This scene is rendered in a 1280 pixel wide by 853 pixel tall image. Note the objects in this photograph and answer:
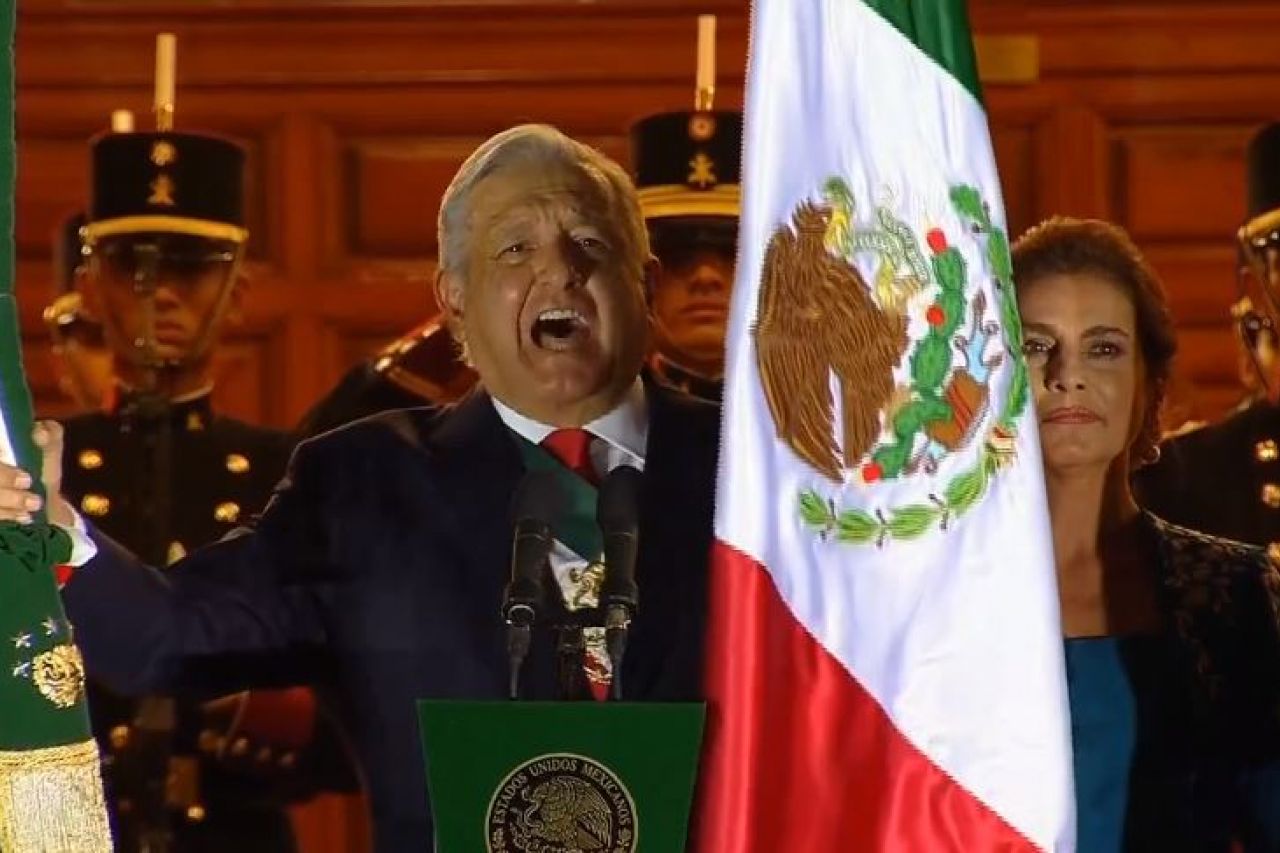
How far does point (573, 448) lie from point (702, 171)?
4.17ft

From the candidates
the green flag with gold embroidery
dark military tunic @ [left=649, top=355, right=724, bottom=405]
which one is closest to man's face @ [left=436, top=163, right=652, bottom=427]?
the green flag with gold embroidery

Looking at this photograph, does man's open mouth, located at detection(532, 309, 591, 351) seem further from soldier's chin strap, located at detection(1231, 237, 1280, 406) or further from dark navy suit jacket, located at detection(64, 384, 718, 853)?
soldier's chin strap, located at detection(1231, 237, 1280, 406)

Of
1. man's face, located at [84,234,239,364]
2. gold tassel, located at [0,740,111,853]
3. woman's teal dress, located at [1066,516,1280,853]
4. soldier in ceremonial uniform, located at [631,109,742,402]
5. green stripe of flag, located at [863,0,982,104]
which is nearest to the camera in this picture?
gold tassel, located at [0,740,111,853]

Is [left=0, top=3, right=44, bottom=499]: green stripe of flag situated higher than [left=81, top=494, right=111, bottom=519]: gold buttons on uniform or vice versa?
[left=0, top=3, right=44, bottom=499]: green stripe of flag

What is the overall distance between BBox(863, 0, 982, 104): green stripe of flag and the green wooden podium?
582 mm

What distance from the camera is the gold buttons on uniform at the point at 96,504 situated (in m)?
3.96

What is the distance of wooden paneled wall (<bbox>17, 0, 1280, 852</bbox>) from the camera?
4.77 m

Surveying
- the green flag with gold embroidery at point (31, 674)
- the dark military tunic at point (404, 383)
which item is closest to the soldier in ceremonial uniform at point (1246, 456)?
the dark military tunic at point (404, 383)

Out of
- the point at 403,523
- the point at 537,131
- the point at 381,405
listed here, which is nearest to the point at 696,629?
the point at 403,523

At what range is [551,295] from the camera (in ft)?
9.18

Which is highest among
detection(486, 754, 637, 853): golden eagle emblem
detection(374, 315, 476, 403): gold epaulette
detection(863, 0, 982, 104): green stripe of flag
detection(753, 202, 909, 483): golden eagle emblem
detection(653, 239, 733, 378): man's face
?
detection(863, 0, 982, 104): green stripe of flag

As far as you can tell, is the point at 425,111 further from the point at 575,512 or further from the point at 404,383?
the point at 575,512

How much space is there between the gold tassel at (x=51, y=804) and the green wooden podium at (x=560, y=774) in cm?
26

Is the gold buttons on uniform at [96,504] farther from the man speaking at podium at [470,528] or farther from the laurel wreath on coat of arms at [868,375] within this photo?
the laurel wreath on coat of arms at [868,375]
